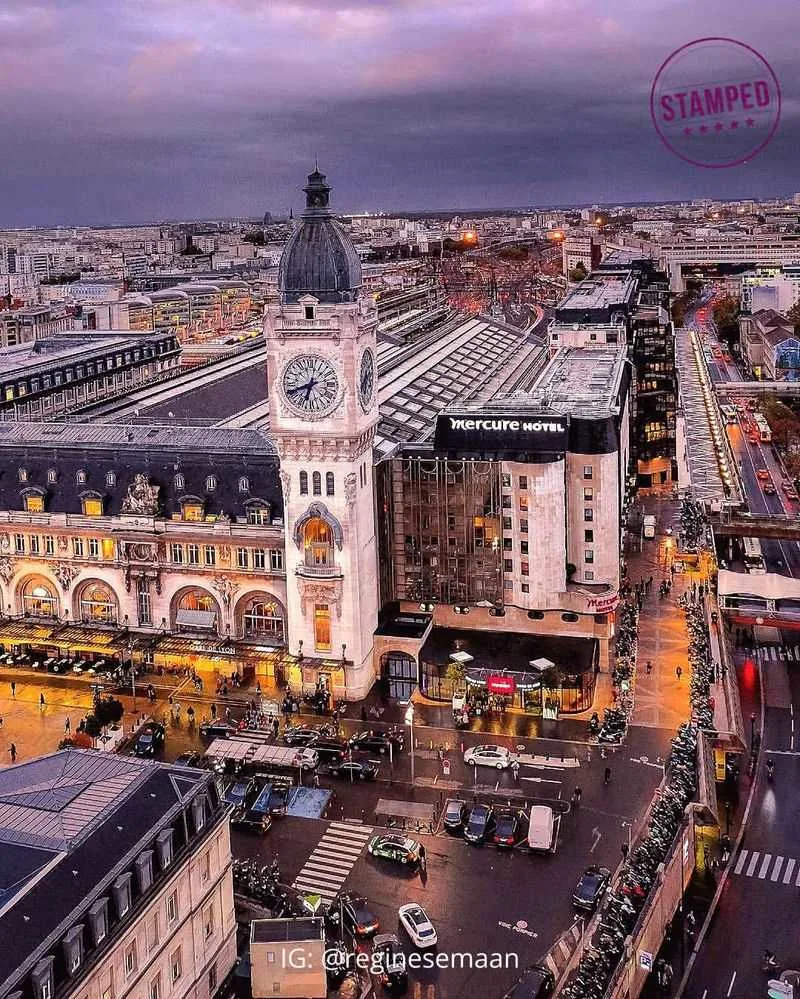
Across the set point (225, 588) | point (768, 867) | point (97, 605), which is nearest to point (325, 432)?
point (225, 588)

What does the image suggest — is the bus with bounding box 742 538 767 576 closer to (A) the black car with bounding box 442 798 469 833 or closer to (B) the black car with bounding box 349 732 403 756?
(B) the black car with bounding box 349 732 403 756

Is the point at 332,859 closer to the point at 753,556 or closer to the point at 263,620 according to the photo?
the point at 263,620

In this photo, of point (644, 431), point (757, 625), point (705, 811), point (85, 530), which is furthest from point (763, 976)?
point (644, 431)

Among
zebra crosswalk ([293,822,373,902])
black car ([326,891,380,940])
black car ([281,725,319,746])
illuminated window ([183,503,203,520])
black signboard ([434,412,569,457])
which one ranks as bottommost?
zebra crosswalk ([293,822,373,902])

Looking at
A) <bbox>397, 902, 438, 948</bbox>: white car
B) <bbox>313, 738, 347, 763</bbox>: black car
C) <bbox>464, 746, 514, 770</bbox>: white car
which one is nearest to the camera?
<bbox>397, 902, 438, 948</bbox>: white car

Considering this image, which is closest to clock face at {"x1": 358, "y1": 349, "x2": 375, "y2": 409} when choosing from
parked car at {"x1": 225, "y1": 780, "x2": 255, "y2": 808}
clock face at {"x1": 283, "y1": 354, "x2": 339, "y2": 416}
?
clock face at {"x1": 283, "y1": 354, "x2": 339, "y2": 416}

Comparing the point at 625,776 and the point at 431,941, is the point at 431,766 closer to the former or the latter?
the point at 625,776

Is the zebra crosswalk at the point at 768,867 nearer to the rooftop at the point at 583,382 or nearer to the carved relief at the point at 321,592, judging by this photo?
the carved relief at the point at 321,592
